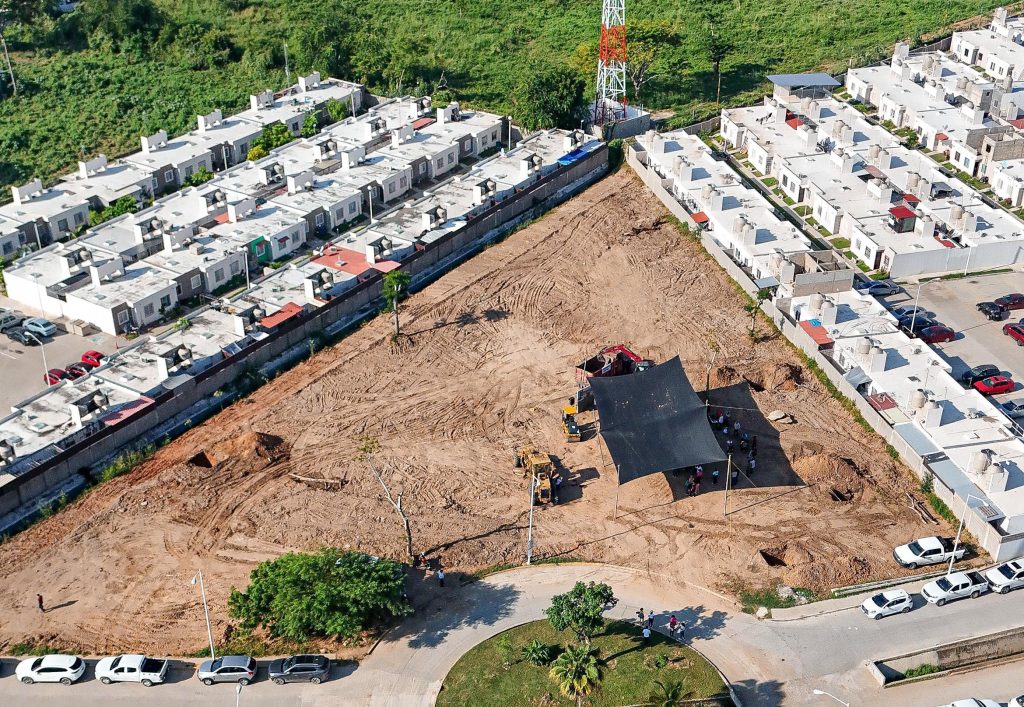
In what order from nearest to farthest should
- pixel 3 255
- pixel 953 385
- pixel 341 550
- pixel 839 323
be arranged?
pixel 341 550
pixel 953 385
pixel 839 323
pixel 3 255

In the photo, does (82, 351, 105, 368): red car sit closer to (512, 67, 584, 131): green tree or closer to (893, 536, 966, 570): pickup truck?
(512, 67, 584, 131): green tree

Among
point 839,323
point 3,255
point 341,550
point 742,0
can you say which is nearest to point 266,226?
point 3,255

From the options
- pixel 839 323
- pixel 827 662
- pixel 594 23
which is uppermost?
pixel 594 23

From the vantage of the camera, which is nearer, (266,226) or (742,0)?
(266,226)

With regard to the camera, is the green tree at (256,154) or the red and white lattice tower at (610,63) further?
the red and white lattice tower at (610,63)

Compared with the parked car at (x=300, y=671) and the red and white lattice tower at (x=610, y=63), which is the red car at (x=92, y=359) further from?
the red and white lattice tower at (x=610, y=63)

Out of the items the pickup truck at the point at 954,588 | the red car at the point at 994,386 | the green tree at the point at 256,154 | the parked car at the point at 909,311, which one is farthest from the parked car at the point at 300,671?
the green tree at the point at 256,154

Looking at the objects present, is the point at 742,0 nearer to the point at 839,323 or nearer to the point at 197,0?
the point at 197,0
